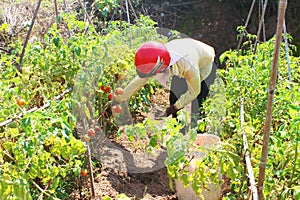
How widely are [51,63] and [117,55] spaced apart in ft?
1.47

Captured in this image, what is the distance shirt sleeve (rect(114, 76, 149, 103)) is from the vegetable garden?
0.20 ft

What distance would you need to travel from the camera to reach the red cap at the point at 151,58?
214cm

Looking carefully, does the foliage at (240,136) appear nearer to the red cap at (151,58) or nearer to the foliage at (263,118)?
the foliage at (263,118)

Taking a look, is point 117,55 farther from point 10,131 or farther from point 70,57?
point 10,131

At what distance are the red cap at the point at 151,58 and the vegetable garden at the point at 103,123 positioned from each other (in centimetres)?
30

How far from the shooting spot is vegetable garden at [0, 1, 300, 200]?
158 cm

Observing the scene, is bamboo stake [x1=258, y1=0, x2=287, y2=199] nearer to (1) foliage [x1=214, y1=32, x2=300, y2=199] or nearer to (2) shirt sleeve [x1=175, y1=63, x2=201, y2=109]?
(1) foliage [x1=214, y1=32, x2=300, y2=199]

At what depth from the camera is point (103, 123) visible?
2.76 m

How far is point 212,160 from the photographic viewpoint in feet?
5.64

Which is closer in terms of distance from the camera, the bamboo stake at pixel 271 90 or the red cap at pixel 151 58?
the bamboo stake at pixel 271 90

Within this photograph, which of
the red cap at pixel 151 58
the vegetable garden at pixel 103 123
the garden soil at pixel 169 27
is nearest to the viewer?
the vegetable garden at pixel 103 123

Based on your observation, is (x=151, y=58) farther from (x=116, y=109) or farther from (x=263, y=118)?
(x=263, y=118)

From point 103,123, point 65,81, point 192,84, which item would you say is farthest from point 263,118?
point 65,81

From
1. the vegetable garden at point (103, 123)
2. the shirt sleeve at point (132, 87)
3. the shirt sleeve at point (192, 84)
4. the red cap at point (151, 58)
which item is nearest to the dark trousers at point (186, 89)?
the vegetable garden at point (103, 123)
